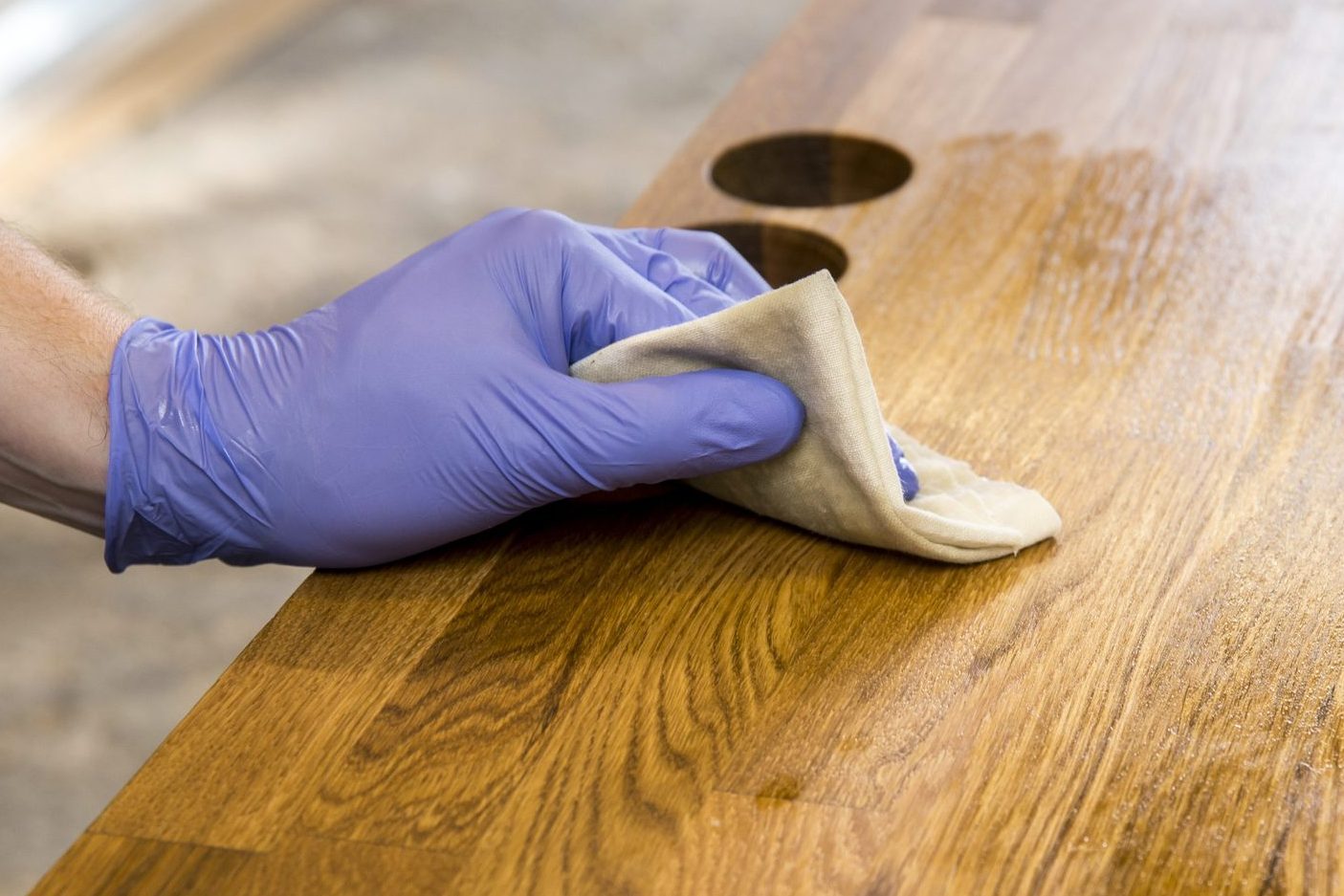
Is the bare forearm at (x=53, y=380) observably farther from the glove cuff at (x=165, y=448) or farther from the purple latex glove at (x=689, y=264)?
the purple latex glove at (x=689, y=264)

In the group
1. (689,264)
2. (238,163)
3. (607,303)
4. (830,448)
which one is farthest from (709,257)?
(238,163)

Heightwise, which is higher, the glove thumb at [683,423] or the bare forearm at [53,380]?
the bare forearm at [53,380]

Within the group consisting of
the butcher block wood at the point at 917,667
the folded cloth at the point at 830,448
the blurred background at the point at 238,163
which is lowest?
the blurred background at the point at 238,163

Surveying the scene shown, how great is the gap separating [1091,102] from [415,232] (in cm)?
223

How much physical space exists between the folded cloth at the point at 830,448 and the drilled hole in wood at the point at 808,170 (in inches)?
23.9

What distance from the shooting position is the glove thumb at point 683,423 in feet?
3.00

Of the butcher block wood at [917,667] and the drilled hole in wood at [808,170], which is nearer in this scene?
the butcher block wood at [917,667]

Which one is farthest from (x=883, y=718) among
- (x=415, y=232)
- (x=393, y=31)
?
(x=393, y=31)

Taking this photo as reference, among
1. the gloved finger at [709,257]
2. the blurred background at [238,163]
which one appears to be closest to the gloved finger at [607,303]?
the gloved finger at [709,257]

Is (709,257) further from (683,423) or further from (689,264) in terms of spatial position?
(683,423)

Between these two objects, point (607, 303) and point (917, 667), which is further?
point (607, 303)

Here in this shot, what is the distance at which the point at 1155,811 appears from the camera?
0.74 meters

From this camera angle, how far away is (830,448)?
0.92m

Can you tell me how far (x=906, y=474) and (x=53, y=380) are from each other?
0.65m
